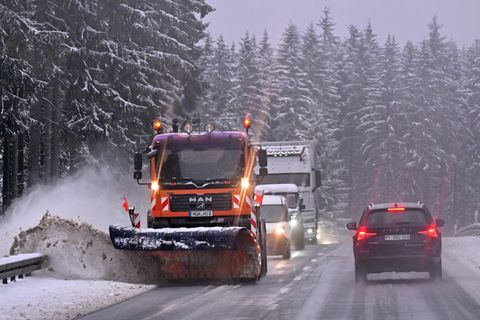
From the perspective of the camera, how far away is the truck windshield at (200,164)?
854 inches

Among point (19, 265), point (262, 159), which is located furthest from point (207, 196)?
point (19, 265)

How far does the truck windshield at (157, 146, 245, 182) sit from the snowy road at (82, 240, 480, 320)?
7.91ft

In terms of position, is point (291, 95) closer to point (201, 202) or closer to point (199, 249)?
point (201, 202)

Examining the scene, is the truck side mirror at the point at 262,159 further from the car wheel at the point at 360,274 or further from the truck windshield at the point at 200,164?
the car wheel at the point at 360,274

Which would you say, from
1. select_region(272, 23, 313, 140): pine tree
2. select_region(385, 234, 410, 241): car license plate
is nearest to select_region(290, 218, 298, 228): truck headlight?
select_region(385, 234, 410, 241): car license plate

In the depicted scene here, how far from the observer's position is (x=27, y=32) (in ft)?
106

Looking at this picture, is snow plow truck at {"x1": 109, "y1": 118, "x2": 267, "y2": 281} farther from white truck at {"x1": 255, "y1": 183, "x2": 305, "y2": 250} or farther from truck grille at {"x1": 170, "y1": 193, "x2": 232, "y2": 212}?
white truck at {"x1": 255, "y1": 183, "x2": 305, "y2": 250}

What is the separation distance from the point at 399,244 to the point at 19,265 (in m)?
7.31

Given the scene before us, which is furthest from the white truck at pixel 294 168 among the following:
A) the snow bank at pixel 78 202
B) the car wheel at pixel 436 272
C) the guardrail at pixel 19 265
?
the guardrail at pixel 19 265

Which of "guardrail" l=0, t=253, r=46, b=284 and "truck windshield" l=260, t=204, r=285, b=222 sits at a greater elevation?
"truck windshield" l=260, t=204, r=285, b=222

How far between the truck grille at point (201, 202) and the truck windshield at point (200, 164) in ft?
1.16

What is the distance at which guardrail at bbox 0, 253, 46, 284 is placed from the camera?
62.5ft

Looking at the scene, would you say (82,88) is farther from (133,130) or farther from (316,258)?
(316,258)

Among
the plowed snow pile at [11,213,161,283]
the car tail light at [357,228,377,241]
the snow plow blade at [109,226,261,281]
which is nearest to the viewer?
the car tail light at [357,228,377,241]
